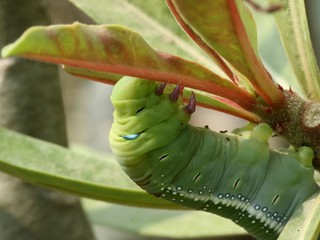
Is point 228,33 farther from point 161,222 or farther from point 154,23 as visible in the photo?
point 161,222

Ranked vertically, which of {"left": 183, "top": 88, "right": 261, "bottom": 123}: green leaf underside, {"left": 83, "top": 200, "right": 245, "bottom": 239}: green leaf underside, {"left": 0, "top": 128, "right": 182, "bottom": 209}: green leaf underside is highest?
{"left": 183, "top": 88, "right": 261, "bottom": 123}: green leaf underside

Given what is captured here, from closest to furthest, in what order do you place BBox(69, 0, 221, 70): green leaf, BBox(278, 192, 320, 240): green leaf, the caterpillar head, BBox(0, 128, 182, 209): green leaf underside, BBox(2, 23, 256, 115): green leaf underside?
BBox(2, 23, 256, 115): green leaf underside
BBox(278, 192, 320, 240): green leaf
the caterpillar head
BBox(0, 128, 182, 209): green leaf underside
BBox(69, 0, 221, 70): green leaf

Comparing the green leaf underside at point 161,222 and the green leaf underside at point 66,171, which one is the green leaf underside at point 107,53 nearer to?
the green leaf underside at point 66,171

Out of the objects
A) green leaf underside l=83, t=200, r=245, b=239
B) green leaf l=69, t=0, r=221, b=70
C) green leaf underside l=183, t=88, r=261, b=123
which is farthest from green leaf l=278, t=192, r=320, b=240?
green leaf underside l=83, t=200, r=245, b=239

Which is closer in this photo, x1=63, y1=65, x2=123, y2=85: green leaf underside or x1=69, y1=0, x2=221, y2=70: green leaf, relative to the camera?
x1=63, y1=65, x2=123, y2=85: green leaf underside

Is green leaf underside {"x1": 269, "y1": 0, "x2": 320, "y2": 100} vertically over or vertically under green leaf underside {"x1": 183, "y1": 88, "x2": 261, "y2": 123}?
over

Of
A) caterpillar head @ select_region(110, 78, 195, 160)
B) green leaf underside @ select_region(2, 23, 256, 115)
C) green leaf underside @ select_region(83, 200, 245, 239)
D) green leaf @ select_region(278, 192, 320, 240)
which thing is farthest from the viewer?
green leaf underside @ select_region(83, 200, 245, 239)

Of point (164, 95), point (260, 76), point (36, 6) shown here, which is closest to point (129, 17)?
point (36, 6)

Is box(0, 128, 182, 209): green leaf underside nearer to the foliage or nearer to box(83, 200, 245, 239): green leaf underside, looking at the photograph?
the foliage

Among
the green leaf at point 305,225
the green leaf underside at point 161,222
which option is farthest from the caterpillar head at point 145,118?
the green leaf underside at point 161,222
